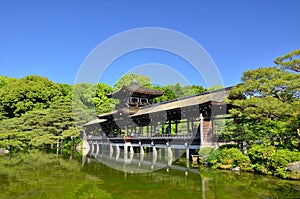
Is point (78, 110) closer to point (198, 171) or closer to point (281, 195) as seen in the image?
point (198, 171)

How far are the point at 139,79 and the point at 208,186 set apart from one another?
42.9 meters

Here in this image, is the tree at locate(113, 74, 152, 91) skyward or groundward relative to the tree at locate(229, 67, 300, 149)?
skyward

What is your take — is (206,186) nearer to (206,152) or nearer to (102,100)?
(206,152)

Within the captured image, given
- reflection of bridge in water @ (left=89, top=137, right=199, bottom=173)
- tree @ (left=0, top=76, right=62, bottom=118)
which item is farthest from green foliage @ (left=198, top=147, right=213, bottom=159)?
tree @ (left=0, top=76, right=62, bottom=118)

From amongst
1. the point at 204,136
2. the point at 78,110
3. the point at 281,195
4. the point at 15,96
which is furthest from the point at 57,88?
the point at 281,195

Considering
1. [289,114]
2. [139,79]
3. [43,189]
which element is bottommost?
[43,189]

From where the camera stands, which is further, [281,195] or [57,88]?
[57,88]

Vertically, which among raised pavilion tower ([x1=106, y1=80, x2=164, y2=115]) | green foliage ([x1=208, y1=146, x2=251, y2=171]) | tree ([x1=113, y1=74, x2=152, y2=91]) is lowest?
green foliage ([x1=208, y1=146, x2=251, y2=171])

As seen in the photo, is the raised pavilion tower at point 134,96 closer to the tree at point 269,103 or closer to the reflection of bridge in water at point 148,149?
the reflection of bridge in water at point 148,149

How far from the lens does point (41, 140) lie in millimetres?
28281

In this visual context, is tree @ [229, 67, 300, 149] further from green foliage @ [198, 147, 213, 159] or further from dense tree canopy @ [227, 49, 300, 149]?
green foliage @ [198, 147, 213, 159]

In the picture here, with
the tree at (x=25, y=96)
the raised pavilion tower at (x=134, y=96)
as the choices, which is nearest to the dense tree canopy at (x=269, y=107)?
the raised pavilion tower at (x=134, y=96)

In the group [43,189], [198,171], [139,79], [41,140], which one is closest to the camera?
[43,189]

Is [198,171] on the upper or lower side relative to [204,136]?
lower
